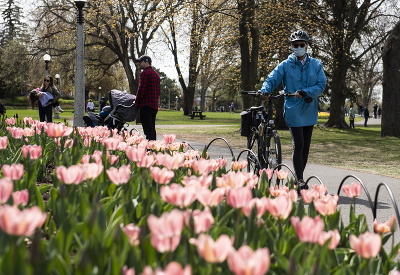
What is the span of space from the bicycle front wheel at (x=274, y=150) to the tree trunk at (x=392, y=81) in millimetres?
14009

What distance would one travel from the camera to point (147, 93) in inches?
368

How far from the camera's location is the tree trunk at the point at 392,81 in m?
19.4

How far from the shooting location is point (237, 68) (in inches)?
1166

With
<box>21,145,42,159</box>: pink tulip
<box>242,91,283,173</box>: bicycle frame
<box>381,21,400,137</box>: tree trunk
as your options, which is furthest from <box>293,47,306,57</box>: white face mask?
<box>381,21,400,137</box>: tree trunk

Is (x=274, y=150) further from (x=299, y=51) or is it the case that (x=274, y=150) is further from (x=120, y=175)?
(x=120, y=175)

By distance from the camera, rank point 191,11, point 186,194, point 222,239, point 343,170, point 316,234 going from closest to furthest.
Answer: point 222,239, point 316,234, point 186,194, point 343,170, point 191,11

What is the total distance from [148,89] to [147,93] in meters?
0.08

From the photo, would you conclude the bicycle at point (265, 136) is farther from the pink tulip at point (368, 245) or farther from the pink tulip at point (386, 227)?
the pink tulip at point (368, 245)

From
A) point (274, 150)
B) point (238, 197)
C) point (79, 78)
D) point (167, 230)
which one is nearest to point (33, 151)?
point (238, 197)

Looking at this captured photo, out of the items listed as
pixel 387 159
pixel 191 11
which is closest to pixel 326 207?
pixel 387 159

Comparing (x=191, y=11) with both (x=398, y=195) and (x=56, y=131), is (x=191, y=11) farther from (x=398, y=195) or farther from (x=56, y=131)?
(x=56, y=131)

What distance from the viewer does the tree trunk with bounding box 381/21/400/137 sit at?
63.6ft

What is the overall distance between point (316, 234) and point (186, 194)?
0.41m

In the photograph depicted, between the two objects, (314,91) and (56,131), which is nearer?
(56,131)
